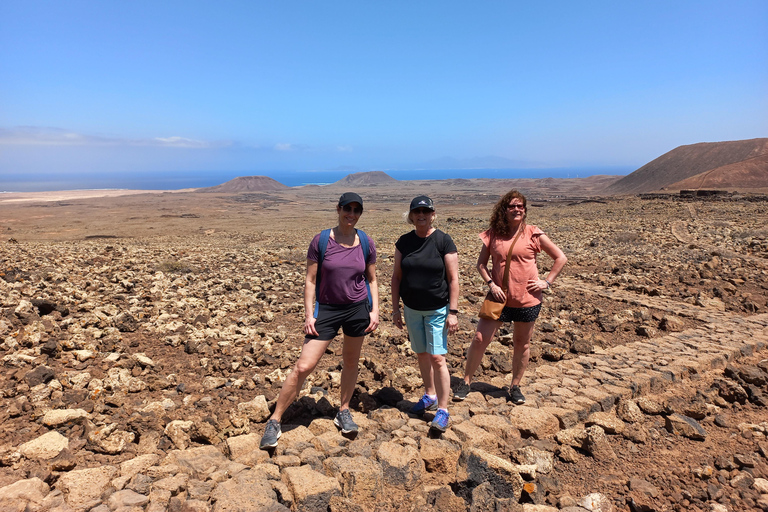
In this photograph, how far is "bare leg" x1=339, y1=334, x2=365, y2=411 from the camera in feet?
12.1

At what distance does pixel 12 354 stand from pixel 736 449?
7009 millimetres

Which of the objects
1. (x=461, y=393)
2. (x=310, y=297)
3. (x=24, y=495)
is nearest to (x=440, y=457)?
(x=461, y=393)

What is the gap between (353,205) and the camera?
3.46 m

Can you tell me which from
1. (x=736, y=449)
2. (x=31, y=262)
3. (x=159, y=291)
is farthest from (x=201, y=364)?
(x=31, y=262)

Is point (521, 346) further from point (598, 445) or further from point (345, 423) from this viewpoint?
point (345, 423)

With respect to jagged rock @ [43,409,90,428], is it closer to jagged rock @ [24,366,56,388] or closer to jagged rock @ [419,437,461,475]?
jagged rock @ [24,366,56,388]

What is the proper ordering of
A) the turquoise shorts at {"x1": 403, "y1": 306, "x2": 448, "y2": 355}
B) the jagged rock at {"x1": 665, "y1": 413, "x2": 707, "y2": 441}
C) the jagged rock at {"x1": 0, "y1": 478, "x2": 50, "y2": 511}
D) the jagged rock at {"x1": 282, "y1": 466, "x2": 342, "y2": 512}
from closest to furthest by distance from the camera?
the jagged rock at {"x1": 0, "y1": 478, "x2": 50, "y2": 511}
the jagged rock at {"x1": 282, "y1": 466, "x2": 342, "y2": 512}
the turquoise shorts at {"x1": 403, "y1": 306, "x2": 448, "y2": 355}
the jagged rock at {"x1": 665, "y1": 413, "x2": 707, "y2": 441}

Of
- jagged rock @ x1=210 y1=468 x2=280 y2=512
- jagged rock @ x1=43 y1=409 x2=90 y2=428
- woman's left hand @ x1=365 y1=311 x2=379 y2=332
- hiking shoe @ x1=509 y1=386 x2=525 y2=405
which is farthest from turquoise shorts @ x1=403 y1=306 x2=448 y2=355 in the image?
jagged rock @ x1=43 y1=409 x2=90 y2=428

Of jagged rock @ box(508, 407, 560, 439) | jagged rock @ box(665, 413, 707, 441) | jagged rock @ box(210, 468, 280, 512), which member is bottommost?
jagged rock @ box(665, 413, 707, 441)

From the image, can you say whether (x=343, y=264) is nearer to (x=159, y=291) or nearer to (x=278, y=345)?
(x=278, y=345)

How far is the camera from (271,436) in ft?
11.1

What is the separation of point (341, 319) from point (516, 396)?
6.65 feet

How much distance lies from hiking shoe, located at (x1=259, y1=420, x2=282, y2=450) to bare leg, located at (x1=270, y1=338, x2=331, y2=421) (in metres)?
0.05

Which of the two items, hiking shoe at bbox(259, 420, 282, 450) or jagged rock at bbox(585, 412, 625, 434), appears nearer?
hiking shoe at bbox(259, 420, 282, 450)
